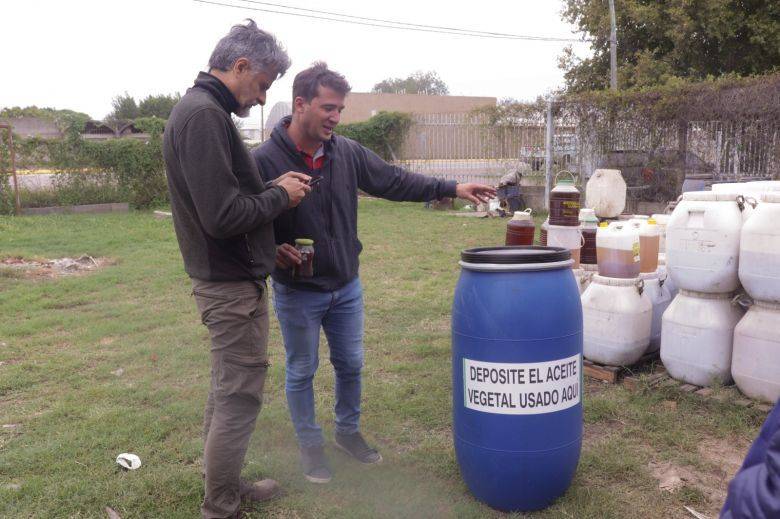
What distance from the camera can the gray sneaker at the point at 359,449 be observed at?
3.41 m

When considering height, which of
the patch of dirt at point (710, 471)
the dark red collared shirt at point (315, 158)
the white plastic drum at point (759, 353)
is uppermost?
the dark red collared shirt at point (315, 158)

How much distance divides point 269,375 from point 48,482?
5.60 ft

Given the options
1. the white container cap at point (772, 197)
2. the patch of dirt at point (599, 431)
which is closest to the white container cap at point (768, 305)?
the white container cap at point (772, 197)

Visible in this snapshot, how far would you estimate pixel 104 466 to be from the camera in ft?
11.1

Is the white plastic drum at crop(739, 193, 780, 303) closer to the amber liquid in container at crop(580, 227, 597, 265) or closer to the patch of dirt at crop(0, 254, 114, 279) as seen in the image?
the amber liquid in container at crop(580, 227, 597, 265)

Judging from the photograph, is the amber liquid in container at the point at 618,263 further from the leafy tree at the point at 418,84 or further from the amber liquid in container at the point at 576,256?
the leafy tree at the point at 418,84

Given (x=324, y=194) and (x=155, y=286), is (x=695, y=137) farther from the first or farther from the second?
(x=324, y=194)

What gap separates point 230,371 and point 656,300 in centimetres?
325

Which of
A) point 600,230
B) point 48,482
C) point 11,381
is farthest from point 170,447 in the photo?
point 600,230

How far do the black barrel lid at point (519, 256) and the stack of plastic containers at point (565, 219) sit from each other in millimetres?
1786

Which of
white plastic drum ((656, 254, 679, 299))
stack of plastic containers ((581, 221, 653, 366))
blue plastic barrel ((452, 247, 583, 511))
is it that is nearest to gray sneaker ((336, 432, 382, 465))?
blue plastic barrel ((452, 247, 583, 511))

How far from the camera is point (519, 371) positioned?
2697mm

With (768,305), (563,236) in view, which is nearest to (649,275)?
(563,236)

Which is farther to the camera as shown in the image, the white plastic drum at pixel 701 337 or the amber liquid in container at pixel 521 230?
the amber liquid in container at pixel 521 230
